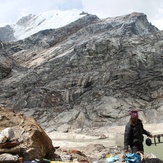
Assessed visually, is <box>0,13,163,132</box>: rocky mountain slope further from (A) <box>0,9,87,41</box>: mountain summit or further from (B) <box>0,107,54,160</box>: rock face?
(A) <box>0,9,87,41</box>: mountain summit

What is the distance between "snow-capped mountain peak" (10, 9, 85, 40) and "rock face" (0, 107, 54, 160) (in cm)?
12092

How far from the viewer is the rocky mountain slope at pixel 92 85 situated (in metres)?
52.9

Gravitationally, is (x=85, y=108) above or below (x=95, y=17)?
below

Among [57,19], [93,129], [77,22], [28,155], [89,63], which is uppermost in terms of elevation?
[57,19]

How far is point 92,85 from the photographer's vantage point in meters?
61.1

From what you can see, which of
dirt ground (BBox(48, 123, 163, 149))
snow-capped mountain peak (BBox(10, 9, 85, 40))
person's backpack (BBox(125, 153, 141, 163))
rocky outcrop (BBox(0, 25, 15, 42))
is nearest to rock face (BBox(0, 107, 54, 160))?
person's backpack (BBox(125, 153, 141, 163))

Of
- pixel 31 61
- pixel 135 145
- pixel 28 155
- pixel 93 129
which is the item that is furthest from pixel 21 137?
Answer: pixel 31 61

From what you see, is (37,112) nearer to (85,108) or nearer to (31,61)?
(85,108)

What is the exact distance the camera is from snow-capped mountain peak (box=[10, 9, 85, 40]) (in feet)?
453

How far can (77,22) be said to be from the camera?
113 m

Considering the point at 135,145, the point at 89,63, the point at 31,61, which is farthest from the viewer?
the point at 31,61

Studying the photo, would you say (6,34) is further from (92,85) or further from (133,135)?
(133,135)

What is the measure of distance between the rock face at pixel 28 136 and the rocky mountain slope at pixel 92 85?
3680cm

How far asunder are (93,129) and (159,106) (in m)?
11.8
